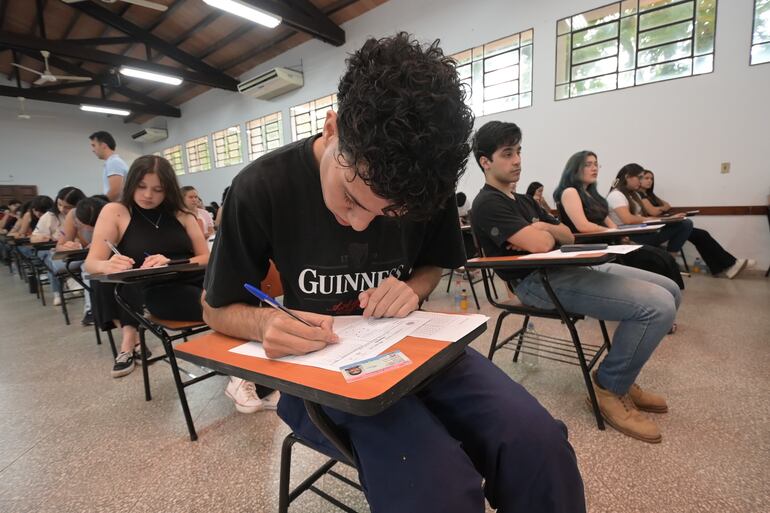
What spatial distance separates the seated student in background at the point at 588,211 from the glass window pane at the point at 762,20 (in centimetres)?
270

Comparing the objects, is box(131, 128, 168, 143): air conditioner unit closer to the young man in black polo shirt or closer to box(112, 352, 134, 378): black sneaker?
box(112, 352, 134, 378): black sneaker

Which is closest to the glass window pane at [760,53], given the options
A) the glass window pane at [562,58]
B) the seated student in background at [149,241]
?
the glass window pane at [562,58]

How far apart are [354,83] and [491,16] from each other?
5.48 meters

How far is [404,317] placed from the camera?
75cm

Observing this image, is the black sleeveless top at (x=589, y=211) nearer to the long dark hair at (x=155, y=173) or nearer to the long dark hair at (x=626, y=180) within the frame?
the long dark hair at (x=626, y=180)

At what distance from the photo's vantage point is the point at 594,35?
4254mm

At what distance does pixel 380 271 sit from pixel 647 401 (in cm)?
135

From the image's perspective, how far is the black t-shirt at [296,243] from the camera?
74 centimetres

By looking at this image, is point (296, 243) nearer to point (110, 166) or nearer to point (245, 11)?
point (110, 166)

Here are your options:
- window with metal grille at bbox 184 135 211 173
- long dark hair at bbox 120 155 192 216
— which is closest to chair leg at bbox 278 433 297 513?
long dark hair at bbox 120 155 192 216

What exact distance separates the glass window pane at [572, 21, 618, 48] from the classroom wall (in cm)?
1294

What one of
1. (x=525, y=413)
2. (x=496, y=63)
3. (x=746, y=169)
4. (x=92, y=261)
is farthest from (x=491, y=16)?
(x=525, y=413)

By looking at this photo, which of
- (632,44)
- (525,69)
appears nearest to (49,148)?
(525,69)

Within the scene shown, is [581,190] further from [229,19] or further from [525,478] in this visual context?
[229,19]
